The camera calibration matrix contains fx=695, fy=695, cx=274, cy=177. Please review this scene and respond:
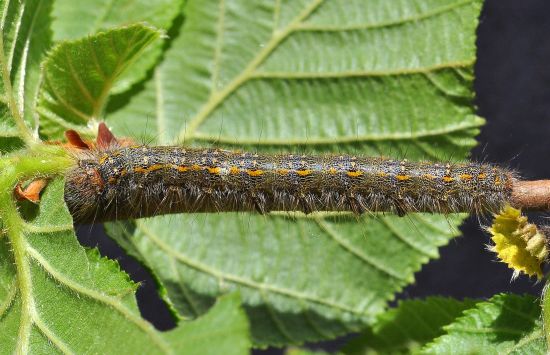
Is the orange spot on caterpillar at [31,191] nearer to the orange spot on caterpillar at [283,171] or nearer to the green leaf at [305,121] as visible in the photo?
the green leaf at [305,121]

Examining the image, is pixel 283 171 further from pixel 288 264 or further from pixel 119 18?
pixel 119 18

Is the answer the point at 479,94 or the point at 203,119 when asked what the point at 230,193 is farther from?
the point at 479,94

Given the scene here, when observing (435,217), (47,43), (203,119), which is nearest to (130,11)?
(47,43)

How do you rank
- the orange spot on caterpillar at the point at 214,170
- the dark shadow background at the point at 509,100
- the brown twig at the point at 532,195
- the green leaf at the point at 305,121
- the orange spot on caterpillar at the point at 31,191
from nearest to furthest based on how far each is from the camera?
the orange spot on caterpillar at the point at 31,191 → the brown twig at the point at 532,195 → the orange spot on caterpillar at the point at 214,170 → the green leaf at the point at 305,121 → the dark shadow background at the point at 509,100

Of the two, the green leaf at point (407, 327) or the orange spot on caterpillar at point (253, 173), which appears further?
the green leaf at point (407, 327)

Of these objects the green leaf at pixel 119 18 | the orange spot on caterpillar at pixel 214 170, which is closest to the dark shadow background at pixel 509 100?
the green leaf at pixel 119 18
